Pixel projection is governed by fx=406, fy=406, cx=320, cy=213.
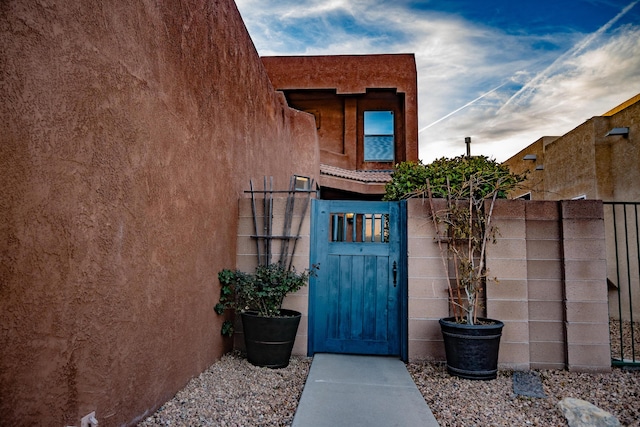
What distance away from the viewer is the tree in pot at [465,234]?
163 inches

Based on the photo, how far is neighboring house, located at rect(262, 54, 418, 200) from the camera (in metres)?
12.0

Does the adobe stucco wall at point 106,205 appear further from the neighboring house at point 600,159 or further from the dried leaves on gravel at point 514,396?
the neighboring house at point 600,159

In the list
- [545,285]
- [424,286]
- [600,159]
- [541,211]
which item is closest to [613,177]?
[600,159]

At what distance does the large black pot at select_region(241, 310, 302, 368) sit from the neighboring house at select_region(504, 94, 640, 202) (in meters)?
5.48

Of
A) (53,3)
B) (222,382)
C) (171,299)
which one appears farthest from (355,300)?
(53,3)

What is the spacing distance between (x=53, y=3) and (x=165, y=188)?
4.82 ft

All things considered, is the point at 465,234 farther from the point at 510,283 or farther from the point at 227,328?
the point at 227,328

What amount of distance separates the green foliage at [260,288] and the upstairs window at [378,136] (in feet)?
27.8

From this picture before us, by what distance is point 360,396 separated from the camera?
3.59 metres

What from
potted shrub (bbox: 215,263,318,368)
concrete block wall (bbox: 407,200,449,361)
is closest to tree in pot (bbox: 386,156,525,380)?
concrete block wall (bbox: 407,200,449,361)

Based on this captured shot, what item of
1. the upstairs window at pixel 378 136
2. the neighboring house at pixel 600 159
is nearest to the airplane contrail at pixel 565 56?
the neighboring house at pixel 600 159

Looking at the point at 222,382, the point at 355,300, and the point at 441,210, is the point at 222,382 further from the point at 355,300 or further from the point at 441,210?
the point at 441,210

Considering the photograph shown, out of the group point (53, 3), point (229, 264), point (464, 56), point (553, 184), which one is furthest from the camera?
point (553, 184)

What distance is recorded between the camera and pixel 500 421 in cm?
322
